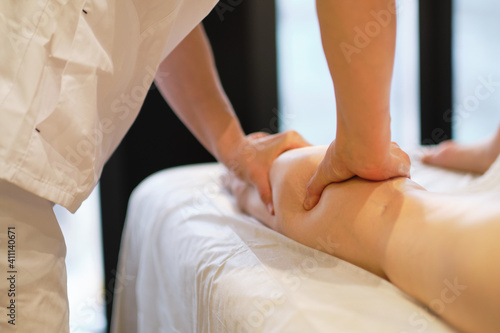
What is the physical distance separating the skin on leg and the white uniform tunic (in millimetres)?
341

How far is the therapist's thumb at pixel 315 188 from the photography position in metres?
0.82

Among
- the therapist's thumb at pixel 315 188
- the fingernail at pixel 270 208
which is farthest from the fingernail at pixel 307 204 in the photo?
the fingernail at pixel 270 208

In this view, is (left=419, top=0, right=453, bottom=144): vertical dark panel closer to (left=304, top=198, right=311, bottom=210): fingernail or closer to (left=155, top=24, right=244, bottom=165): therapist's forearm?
(left=155, top=24, right=244, bottom=165): therapist's forearm

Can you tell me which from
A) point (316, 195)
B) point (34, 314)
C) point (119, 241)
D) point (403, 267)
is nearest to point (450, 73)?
point (119, 241)

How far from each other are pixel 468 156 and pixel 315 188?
0.62 meters

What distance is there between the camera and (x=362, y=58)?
2.16 ft

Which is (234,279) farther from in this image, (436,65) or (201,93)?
(436,65)

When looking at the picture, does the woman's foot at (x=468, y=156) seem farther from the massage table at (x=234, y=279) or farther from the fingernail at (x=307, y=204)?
the fingernail at (x=307, y=204)

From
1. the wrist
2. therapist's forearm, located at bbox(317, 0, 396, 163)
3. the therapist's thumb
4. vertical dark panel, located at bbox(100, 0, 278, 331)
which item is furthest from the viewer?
vertical dark panel, located at bbox(100, 0, 278, 331)

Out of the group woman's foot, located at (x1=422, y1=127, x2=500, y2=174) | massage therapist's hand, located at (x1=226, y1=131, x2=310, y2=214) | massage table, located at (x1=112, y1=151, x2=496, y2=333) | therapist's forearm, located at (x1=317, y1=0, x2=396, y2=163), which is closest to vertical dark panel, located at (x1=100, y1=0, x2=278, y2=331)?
massage table, located at (x1=112, y1=151, x2=496, y2=333)

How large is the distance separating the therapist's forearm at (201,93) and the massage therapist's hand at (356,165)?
0.37 meters

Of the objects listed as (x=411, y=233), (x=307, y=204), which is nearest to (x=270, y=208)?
(x=307, y=204)

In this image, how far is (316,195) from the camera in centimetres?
86

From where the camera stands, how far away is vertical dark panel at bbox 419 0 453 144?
9.44ft
